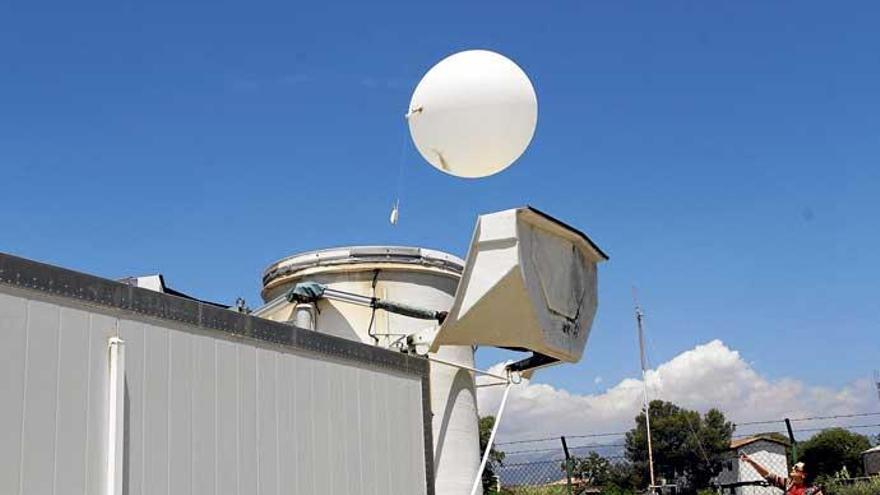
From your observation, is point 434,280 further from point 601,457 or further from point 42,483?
point 601,457

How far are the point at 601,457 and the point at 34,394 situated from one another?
12413 millimetres

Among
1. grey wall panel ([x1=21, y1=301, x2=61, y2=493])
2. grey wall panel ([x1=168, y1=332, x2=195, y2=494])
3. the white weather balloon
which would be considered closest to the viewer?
grey wall panel ([x1=21, y1=301, x2=61, y2=493])

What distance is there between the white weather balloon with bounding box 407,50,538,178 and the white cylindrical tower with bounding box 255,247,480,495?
84.1 inches

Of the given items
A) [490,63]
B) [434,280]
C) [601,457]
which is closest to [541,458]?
[601,457]

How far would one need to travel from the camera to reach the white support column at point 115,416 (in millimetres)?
5781

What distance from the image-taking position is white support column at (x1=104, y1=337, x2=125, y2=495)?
5.78m

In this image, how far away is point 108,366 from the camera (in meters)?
5.95

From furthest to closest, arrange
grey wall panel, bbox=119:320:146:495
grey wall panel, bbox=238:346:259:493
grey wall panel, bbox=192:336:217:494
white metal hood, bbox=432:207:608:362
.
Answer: white metal hood, bbox=432:207:608:362 < grey wall panel, bbox=238:346:259:493 < grey wall panel, bbox=192:336:217:494 < grey wall panel, bbox=119:320:146:495

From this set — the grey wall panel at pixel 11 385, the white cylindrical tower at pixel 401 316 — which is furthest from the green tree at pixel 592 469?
the grey wall panel at pixel 11 385

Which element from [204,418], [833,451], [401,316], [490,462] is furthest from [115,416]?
[833,451]

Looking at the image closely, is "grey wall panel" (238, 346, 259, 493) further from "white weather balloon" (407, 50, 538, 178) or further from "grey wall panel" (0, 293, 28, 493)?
Answer: "white weather balloon" (407, 50, 538, 178)

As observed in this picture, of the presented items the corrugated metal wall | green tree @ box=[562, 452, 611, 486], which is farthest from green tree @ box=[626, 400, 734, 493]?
the corrugated metal wall

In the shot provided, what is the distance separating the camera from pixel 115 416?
5867 millimetres

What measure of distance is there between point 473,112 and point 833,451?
125ft
